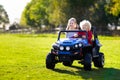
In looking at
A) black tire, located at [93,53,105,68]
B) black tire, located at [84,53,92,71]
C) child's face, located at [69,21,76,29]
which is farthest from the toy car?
child's face, located at [69,21,76,29]

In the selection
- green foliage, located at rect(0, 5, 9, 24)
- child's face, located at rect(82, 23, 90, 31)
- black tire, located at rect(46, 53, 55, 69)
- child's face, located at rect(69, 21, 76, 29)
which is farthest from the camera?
green foliage, located at rect(0, 5, 9, 24)

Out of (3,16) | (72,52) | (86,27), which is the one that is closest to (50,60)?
(72,52)

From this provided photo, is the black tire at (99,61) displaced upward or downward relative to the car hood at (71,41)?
downward

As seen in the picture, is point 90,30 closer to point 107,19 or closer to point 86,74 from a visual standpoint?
point 86,74

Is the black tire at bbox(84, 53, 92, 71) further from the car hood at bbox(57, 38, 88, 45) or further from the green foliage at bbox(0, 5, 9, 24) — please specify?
the green foliage at bbox(0, 5, 9, 24)

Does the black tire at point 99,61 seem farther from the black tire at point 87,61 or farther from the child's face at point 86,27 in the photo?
the black tire at point 87,61

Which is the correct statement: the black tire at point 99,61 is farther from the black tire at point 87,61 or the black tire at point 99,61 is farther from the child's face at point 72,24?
the child's face at point 72,24

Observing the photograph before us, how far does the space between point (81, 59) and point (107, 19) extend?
258 ft

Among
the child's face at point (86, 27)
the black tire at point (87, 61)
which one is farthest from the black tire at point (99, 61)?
the black tire at point (87, 61)

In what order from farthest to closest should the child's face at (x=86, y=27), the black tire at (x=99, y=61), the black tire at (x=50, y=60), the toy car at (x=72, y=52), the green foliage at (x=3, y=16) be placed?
the green foliage at (x=3, y=16)
the black tire at (x=99, y=61)
the child's face at (x=86, y=27)
the black tire at (x=50, y=60)
the toy car at (x=72, y=52)

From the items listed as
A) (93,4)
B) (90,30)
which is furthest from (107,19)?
(90,30)

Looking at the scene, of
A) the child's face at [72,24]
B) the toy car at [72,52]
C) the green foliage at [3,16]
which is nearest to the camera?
the toy car at [72,52]

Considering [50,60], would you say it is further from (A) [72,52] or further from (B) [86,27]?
(B) [86,27]

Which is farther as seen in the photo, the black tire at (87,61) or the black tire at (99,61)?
the black tire at (99,61)
